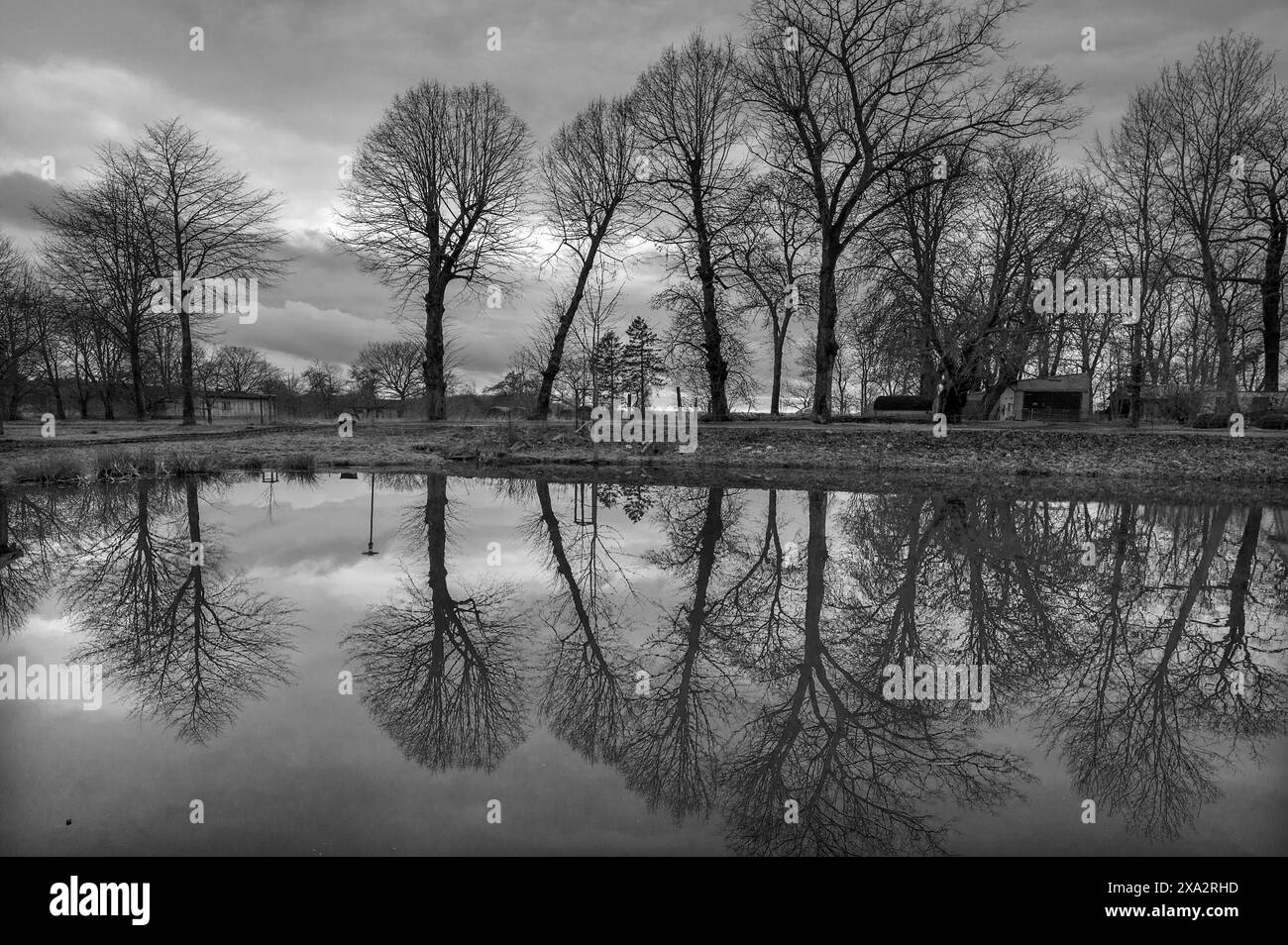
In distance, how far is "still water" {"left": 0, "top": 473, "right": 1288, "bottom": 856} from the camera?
9.87 ft

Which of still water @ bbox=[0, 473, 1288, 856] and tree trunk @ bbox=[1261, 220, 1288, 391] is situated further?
tree trunk @ bbox=[1261, 220, 1288, 391]

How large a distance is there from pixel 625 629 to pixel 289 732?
8.97 feet

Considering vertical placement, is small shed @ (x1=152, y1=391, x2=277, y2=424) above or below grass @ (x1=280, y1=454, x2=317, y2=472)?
above

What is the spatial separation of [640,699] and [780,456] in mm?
17771

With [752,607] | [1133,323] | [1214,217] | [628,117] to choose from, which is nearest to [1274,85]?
[1214,217]

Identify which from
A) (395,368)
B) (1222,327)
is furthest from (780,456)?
(395,368)

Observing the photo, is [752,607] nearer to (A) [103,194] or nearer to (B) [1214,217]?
(B) [1214,217]

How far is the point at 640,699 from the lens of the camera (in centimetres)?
432

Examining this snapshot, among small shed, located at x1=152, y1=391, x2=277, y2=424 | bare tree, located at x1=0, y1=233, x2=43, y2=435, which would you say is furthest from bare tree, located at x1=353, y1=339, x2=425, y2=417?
bare tree, located at x1=0, y1=233, x2=43, y2=435

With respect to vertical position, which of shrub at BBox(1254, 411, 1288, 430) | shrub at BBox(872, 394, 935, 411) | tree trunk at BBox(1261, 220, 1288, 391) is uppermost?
tree trunk at BBox(1261, 220, 1288, 391)

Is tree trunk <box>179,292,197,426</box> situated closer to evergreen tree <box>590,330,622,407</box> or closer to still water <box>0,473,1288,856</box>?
still water <box>0,473,1288,856</box>

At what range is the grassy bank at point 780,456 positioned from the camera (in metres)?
18.4

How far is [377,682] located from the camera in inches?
178

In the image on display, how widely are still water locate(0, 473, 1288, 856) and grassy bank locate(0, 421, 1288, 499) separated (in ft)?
33.1
